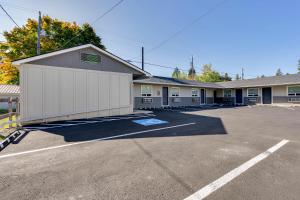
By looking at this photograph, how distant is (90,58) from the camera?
31.0 ft

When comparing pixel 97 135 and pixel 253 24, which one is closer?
pixel 97 135

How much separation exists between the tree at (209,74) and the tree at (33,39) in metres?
30.1

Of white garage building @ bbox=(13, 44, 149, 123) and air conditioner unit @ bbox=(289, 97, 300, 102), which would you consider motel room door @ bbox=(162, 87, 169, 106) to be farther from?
air conditioner unit @ bbox=(289, 97, 300, 102)

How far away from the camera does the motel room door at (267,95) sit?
1869 centimetres

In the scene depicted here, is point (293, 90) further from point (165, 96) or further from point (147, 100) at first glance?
point (147, 100)

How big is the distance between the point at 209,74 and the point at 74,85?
127 feet

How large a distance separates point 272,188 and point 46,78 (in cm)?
951

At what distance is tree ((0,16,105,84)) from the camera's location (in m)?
17.6

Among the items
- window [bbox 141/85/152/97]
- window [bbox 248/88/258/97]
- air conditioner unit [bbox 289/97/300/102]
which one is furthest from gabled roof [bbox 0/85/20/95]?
air conditioner unit [bbox 289/97/300/102]

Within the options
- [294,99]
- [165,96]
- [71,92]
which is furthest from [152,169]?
[294,99]

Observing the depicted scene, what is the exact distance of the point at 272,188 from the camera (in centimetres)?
221

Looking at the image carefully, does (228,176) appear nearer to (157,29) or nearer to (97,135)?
(97,135)

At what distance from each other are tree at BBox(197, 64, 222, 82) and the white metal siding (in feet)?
114

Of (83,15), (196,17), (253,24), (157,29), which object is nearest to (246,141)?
(196,17)
